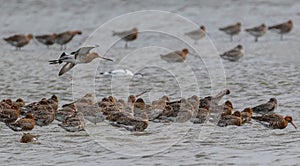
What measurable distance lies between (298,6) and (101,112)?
43.7 ft

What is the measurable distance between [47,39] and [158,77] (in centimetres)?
460

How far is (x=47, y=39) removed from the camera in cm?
1967

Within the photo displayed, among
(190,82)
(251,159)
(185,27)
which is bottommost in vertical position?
(251,159)

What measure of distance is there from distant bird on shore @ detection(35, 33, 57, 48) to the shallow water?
20cm

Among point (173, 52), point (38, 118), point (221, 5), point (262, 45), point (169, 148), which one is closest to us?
point (169, 148)

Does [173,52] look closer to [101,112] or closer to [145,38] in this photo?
[145,38]

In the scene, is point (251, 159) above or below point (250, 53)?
below

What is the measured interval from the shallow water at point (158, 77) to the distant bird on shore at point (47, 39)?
20 cm

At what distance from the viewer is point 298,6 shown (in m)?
23.9

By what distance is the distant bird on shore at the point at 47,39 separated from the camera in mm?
19608

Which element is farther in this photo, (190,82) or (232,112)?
(190,82)

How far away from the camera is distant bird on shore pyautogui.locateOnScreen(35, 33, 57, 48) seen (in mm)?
19608

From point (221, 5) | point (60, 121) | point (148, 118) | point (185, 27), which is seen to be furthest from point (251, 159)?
point (221, 5)

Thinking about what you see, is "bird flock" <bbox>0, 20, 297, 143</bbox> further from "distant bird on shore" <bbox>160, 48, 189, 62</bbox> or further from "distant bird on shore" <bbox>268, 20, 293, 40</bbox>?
"distant bird on shore" <bbox>268, 20, 293, 40</bbox>
